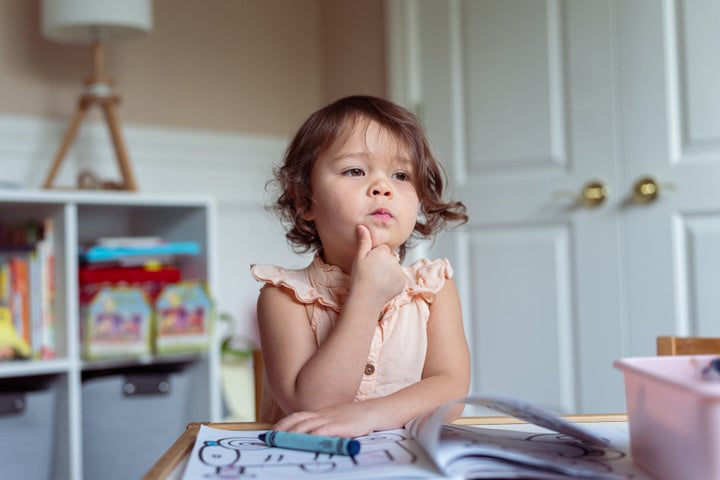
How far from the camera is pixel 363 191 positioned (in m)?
0.90

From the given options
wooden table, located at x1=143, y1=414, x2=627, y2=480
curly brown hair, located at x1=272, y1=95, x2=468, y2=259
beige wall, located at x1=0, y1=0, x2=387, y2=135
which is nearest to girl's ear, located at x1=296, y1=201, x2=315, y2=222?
curly brown hair, located at x1=272, y1=95, x2=468, y2=259

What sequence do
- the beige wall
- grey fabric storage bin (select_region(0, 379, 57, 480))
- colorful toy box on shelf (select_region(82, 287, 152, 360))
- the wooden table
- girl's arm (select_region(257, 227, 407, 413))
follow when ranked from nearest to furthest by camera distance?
the wooden table, girl's arm (select_region(257, 227, 407, 413)), grey fabric storage bin (select_region(0, 379, 57, 480)), colorful toy box on shelf (select_region(82, 287, 152, 360)), the beige wall

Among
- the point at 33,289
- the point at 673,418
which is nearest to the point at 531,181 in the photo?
the point at 33,289

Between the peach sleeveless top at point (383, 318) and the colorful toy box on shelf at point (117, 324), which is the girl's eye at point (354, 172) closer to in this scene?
the peach sleeveless top at point (383, 318)

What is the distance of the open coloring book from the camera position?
1.72ft

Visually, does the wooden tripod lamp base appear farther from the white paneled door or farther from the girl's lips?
the girl's lips

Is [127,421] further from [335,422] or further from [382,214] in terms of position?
[335,422]

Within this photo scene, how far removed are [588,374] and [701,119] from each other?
676 mm

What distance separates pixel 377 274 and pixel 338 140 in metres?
0.18

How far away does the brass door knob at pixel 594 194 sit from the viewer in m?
2.04

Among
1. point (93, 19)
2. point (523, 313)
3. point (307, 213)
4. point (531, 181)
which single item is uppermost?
point (93, 19)

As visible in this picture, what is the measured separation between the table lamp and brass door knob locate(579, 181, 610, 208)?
3.86 ft

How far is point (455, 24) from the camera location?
2391 mm

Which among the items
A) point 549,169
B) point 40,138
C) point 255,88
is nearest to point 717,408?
point 549,169
